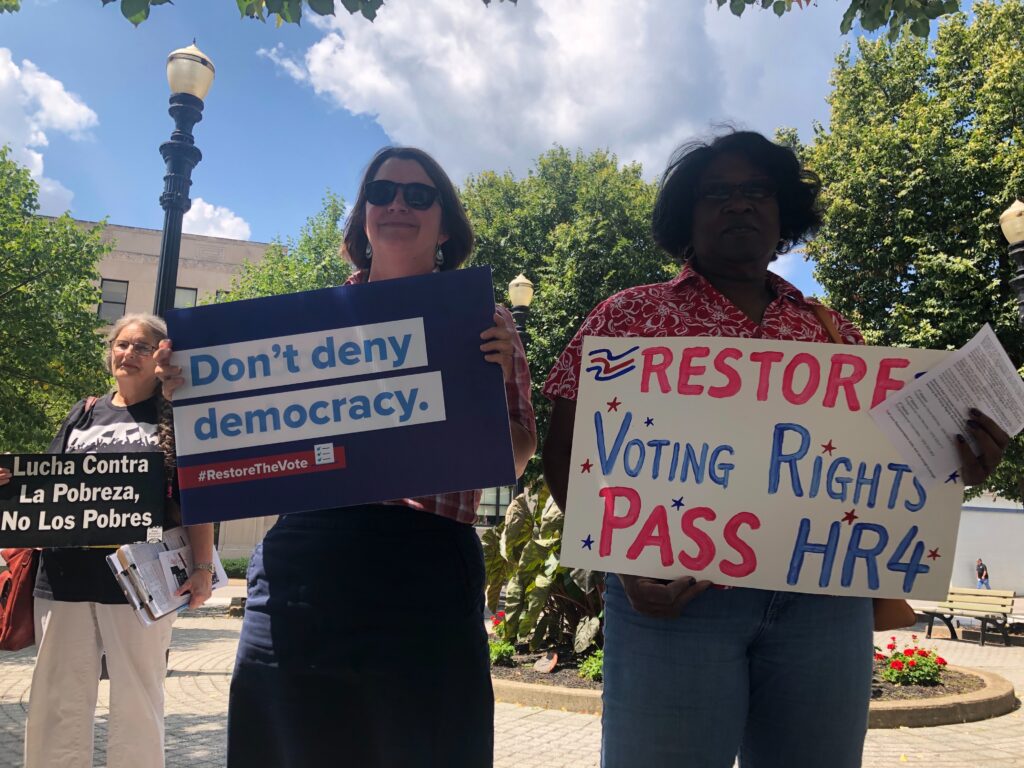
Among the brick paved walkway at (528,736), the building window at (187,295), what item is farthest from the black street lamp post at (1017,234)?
the building window at (187,295)

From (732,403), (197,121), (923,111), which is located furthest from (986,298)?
(732,403)

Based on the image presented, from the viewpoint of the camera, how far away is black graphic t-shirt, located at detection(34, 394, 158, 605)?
9.90ft

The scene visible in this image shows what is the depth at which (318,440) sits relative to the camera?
6.68ft

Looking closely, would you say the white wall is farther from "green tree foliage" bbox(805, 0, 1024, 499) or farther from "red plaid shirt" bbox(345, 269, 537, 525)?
"red plaid shirt" bbox(345, 269, 537, 525)

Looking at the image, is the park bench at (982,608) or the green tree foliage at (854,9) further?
the park bench at (982,608)

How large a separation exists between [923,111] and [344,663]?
16.7 meters

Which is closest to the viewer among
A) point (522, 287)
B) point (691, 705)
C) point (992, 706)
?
point (691, 705)

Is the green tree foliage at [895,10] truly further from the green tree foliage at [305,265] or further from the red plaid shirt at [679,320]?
the green tree foliage at [305,265]

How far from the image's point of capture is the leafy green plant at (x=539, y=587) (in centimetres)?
682

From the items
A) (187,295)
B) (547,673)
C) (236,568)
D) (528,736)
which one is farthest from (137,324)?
(187,295)

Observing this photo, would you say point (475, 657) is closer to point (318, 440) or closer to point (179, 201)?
point (318, 440)

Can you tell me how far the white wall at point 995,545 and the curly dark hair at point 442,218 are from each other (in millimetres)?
33043

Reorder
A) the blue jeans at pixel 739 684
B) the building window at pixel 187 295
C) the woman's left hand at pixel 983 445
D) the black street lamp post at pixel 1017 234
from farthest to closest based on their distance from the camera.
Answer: the building window at pixel 187 295 < the black street lamp post at pixel 1017 234 < the woman's left hand at pixel 983 445 < the blue jeans at pixel 739 684

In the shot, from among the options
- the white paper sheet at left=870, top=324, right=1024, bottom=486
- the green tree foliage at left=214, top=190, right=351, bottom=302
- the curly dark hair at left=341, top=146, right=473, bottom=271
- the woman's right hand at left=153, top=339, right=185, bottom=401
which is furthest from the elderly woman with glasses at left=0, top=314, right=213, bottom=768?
the green tree foliage at left=214, top=190, right=351, bottom=302
